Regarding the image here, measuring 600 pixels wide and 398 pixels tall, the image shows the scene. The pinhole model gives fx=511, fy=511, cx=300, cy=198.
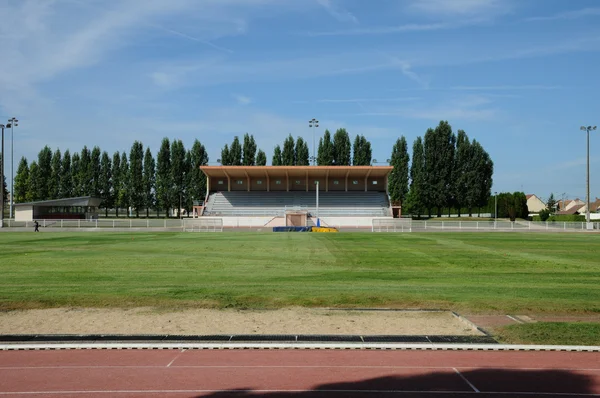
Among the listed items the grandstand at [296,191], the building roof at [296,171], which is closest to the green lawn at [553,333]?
the grandstand at [296,191]

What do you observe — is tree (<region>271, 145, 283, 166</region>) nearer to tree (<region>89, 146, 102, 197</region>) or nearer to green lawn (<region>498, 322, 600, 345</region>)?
tree (<region>89, 146, 102, 197</region>)

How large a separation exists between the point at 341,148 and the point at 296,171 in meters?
27.2

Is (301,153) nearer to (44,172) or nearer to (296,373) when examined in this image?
(44,172)

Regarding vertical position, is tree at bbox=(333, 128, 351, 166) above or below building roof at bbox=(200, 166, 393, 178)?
above

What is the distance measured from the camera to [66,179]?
106m

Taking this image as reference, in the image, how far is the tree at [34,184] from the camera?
105 meters

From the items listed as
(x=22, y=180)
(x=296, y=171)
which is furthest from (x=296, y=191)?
(x=22, y=180)

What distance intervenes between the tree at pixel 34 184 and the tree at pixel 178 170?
27836mm

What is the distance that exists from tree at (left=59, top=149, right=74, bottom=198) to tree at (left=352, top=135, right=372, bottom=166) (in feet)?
194

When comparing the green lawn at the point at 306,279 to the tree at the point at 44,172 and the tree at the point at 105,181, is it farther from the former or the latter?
the tree at the point at 44,172

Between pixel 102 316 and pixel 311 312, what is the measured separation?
532 centimetres

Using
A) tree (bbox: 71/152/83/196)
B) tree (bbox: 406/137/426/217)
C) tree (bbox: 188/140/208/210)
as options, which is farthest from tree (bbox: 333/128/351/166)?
tree (bbox: 71/152/83/196)

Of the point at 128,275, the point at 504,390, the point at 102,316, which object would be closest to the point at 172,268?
the point at 128,275

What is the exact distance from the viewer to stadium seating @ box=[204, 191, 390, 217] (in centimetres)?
7656
